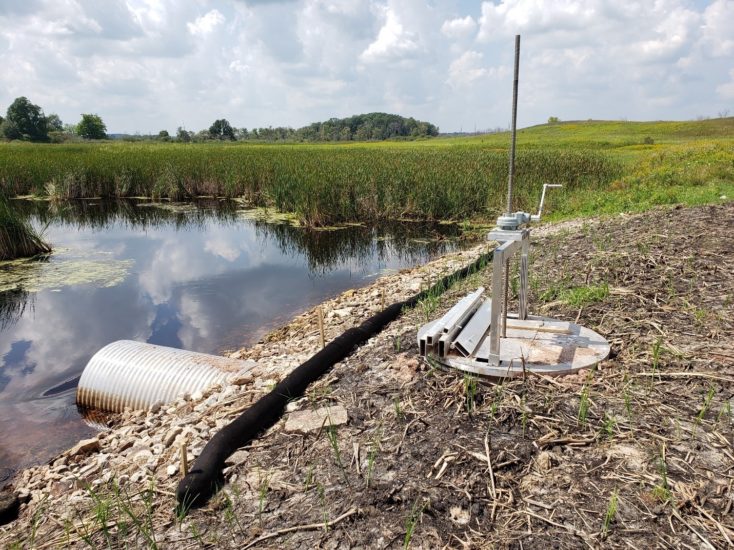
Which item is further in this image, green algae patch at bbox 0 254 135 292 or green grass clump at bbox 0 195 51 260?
green grass clump at bbox 0 195 51 260

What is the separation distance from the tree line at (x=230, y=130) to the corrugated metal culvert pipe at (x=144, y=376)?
230 feet

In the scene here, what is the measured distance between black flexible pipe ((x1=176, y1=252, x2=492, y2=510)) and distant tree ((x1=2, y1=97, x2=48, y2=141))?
266ft

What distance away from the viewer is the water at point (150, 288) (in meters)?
5.22

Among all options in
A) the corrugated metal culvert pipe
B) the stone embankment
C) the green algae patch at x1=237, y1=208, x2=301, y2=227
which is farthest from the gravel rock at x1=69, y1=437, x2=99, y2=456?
the green algae patch at x1=237, y1=208, x2=301, y2=227

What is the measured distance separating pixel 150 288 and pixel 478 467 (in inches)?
300

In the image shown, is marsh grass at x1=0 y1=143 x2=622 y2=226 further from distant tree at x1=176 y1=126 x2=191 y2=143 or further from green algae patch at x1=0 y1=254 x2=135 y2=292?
distant tree at x1=176 y1=126 x2=191 y2=143

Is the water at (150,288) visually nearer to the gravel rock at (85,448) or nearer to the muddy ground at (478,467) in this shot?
the gravel rock at (85,448)

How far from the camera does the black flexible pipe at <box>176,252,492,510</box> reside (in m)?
2.53

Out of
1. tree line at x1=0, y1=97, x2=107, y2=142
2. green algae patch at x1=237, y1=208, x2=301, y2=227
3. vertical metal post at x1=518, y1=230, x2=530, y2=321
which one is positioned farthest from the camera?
tree line at x1=0, y1=97, x2=107, y2=142

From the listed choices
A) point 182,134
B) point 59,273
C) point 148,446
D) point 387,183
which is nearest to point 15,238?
point 59,273

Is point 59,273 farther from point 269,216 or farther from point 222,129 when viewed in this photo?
point 222,129

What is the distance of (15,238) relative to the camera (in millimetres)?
9961

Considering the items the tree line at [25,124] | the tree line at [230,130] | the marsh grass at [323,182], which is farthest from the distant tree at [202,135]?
the marsh grass at [323,182]

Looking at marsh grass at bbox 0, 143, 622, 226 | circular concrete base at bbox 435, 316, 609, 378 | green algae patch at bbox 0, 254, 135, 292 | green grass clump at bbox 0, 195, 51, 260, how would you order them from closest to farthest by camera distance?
circular concrete base at bbox 435, 316, 609, 378 → green algae patch at bbox 0, 254, 135, 292 → green grass clump at bbox 0, 195, 51, 260 → marsh grass at bbox 0, 143, 622, 226
